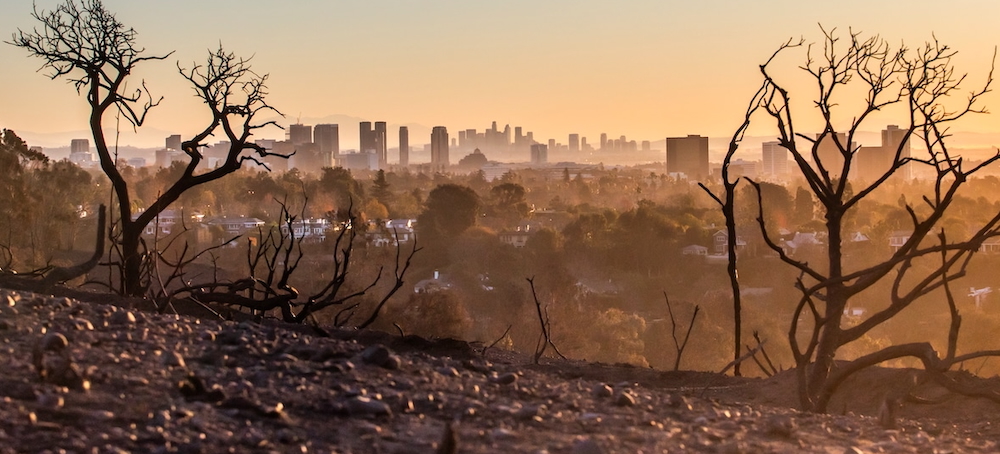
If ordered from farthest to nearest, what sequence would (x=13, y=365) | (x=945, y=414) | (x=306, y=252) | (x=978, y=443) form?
1. (x=306, y=252)
2. (x=945, y=414)
3. (x=978, y=443)
4. (x=13, y=365)

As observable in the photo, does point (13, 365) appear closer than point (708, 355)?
Yes

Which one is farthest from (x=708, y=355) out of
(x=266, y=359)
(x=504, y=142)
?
(x=504, y=142)

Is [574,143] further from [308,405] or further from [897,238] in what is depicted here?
[308,405]

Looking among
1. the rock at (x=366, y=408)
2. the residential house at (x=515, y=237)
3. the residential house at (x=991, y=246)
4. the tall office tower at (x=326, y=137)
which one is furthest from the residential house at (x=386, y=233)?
the tall office tower at (x=326, y=137)

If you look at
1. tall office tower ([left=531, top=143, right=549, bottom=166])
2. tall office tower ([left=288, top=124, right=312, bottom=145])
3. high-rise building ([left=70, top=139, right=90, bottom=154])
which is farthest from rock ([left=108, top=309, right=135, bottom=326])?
tall office tower ([left=531, top=143, right=549, bottom=166])

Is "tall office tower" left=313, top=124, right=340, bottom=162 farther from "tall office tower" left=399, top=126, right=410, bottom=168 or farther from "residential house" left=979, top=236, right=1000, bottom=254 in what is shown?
"residential house" left=979, top=236, right=1000, bottom=254

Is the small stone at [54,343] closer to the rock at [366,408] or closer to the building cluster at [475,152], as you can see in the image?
the rock at [366,408]

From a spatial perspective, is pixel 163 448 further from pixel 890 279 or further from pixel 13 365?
pixel 890 279
